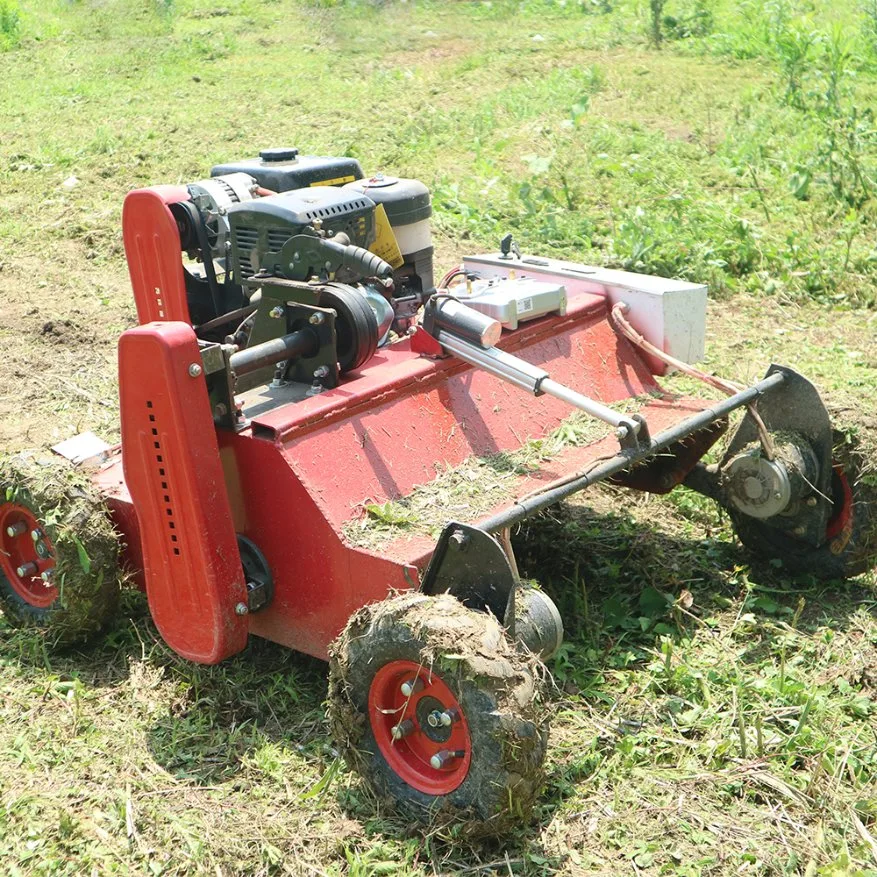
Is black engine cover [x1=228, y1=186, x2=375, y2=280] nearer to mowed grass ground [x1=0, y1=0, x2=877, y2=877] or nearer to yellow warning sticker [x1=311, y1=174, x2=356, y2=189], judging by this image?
yellow warning sticker [x1=311, y1=174, x2=356, y2=189]

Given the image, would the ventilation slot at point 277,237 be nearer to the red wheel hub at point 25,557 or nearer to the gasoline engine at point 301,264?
the gasoline engine at point 301,264

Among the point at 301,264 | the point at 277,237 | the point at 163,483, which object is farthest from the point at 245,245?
the point at 163,483

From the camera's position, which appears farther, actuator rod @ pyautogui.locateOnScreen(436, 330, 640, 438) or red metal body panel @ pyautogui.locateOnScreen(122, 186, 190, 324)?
red metal body panel @ pyautogui.locateOnScreen(122, 186, 190, 324)

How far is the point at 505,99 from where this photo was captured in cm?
1130

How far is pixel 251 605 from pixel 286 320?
88cm

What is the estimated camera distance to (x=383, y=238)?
4469 mm

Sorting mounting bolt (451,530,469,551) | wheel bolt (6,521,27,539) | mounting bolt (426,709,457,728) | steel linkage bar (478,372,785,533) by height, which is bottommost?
mounting bolt (426,709,457,728)

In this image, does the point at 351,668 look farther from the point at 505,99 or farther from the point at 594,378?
the point at 505,99

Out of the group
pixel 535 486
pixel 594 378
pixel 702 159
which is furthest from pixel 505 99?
pixel 535 486

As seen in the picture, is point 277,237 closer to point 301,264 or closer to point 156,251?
point 301,264

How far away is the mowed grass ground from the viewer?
3.17 metres

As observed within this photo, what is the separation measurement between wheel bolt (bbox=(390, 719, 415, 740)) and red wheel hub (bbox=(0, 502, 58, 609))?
1412 millimetres

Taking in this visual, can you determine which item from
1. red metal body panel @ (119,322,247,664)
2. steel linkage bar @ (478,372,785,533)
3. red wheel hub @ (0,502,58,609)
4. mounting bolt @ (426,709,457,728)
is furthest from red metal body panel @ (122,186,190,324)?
mounting bolt @ (426,709,457,728)

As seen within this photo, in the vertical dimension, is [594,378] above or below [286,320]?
below
